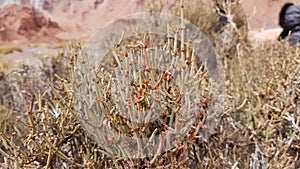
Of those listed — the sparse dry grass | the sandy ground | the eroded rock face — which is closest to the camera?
the sparse dry grass

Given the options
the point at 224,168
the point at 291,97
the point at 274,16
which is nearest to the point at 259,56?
the point at 291,97

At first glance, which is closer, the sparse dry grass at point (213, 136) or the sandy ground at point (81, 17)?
the sparse dry grass at point (213, 136)

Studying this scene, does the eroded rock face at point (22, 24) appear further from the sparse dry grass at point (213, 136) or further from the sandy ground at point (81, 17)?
the sparse dry grass at point (213, 136)

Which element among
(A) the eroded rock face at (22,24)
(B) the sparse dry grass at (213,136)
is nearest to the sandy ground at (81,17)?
(A) the eroded rock face at (22,24)

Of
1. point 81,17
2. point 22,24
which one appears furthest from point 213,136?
point 81,17

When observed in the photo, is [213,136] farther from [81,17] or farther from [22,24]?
[81,17]

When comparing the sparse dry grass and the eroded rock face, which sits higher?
the eroded rock face

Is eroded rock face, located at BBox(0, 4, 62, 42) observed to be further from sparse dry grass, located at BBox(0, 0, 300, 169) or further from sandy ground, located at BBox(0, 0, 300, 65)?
sparse dry grass, located at BBox(0, 0, 300, 169)

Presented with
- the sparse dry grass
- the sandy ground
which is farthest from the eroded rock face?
the sparse dry grass

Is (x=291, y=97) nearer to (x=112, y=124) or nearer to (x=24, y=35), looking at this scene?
(x=112, y=124)
